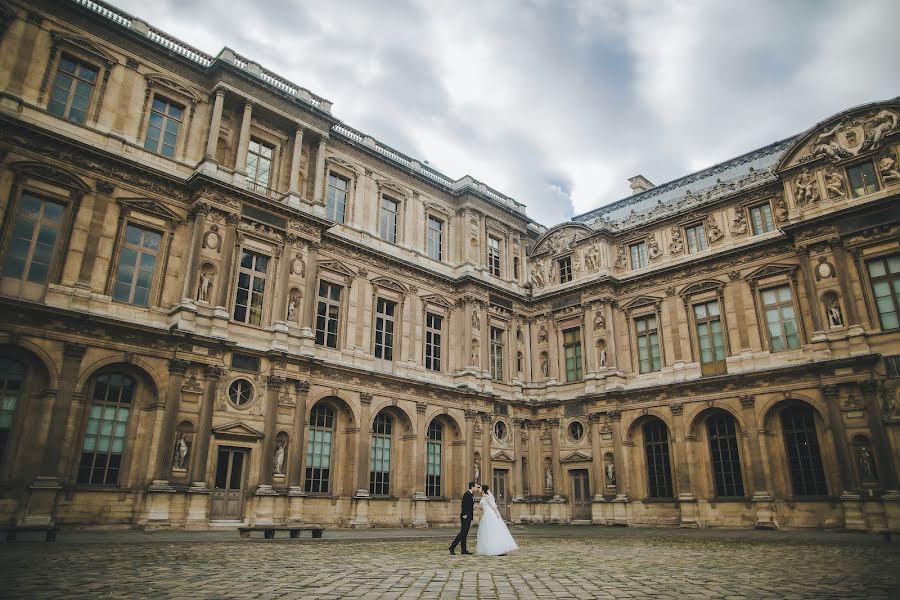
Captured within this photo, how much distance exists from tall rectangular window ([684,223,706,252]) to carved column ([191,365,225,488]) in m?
21.7

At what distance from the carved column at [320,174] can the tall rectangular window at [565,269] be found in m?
14.1

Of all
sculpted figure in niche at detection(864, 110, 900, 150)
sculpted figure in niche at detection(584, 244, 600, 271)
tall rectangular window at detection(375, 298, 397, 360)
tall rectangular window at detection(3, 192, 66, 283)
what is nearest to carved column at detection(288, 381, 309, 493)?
tall rectangular window at detection(375, 298, 397, 360)

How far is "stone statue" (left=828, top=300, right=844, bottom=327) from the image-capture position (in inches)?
885

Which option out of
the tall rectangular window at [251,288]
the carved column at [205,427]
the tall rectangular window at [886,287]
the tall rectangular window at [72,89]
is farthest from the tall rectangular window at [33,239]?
the tall rectangular window at [886,287]

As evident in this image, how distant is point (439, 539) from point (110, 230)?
14879 mm

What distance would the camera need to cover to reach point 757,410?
24.2 m

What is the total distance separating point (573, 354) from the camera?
31.2 meters

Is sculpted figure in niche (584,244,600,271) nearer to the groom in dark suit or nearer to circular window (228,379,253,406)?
circular window (228,379,253,406)

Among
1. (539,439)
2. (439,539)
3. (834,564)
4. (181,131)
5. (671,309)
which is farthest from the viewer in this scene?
(539,439)

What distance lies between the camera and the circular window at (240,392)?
68.3 feet

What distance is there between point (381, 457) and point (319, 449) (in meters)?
3.03

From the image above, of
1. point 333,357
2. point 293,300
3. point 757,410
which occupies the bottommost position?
point 757,410

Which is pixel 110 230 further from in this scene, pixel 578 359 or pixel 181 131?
pixel 578 359

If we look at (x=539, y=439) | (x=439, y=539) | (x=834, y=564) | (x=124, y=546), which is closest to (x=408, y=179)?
(x=539, y=439)
